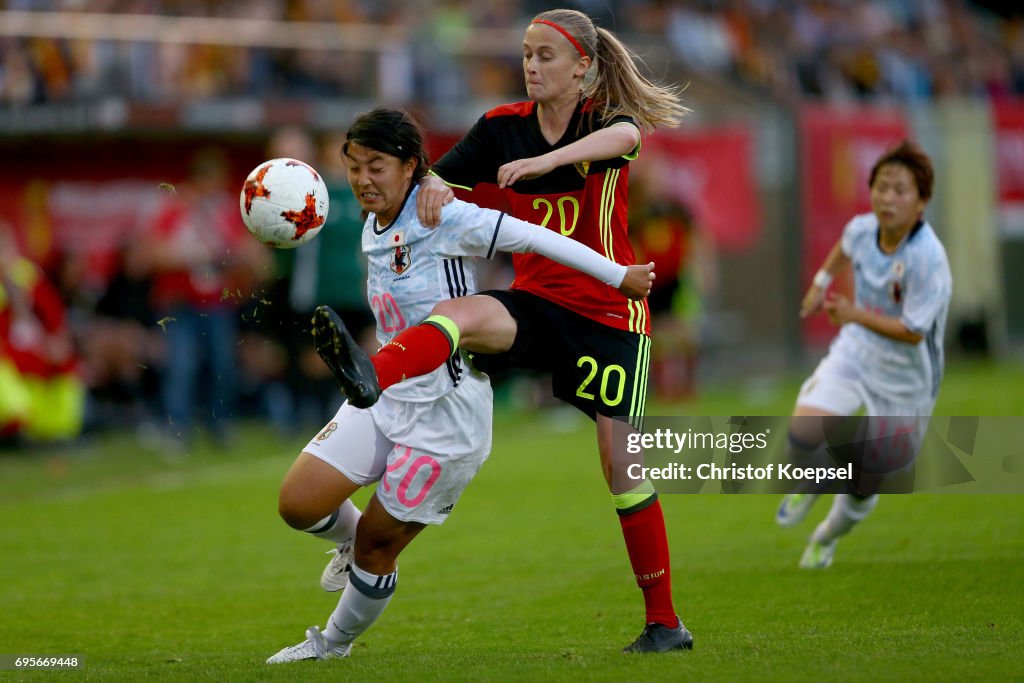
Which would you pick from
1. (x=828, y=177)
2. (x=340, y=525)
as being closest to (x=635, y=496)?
(x=340, y=525)

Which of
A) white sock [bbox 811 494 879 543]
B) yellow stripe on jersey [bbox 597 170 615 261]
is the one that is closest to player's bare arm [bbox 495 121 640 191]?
yellow stripe on jersey [bbox 597 170 615 261]

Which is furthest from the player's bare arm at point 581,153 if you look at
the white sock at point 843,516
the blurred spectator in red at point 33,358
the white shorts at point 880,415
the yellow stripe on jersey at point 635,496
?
the blurred spectator in red at point 33,358

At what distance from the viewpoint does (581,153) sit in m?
5.71

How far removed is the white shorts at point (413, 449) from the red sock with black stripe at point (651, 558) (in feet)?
2.29

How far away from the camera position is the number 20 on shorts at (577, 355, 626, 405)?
5.88m

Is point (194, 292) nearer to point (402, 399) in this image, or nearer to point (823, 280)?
point (823, 280)

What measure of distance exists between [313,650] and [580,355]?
1.65 m

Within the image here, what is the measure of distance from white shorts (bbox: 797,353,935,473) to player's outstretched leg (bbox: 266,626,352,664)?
10.5ft

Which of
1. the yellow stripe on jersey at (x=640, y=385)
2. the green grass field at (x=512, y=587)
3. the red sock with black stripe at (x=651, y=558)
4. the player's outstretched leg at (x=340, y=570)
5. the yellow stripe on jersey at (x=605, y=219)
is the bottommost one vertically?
the green grass field at (x=512, y=587)

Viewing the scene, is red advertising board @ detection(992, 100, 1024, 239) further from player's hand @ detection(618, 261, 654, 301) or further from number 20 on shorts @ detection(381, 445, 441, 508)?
number 20 on shorts @ detection(381, 445, 441, 508)

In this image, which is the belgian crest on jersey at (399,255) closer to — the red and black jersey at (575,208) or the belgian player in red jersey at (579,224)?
the belgian player in red jersey at (579,224)

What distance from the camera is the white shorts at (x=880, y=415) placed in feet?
25.3

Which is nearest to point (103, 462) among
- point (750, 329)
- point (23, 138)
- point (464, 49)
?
point (23, 138)

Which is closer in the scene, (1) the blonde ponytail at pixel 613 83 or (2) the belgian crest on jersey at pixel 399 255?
(2) the belgian crest on jersey at pixel 399 255
